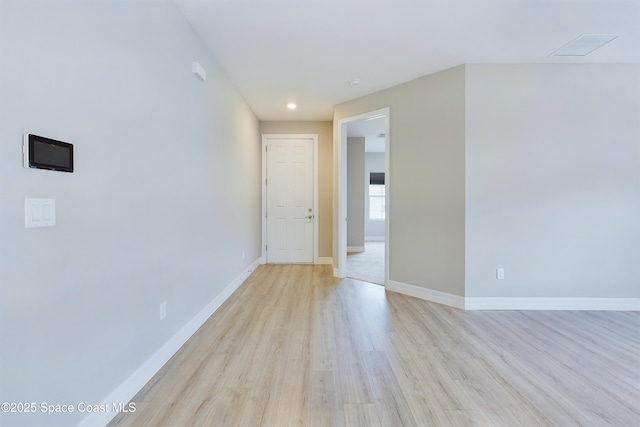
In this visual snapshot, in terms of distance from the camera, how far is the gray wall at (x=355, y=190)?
6.71 meters

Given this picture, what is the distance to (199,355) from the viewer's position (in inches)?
81.7

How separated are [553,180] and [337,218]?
8.71 ft

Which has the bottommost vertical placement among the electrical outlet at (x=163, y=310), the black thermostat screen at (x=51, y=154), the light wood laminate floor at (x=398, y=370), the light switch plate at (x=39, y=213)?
the light wood laminate floor at (x=398, y=370)

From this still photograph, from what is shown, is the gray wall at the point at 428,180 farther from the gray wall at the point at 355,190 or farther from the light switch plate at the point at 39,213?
the light switch plate at the point at 39,213

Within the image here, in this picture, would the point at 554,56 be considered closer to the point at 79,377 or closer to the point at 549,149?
the point at 549,149

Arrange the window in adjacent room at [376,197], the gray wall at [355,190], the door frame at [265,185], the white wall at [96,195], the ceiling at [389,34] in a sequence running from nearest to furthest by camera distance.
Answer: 1. the white wall at [96,195]
2. the ceiling at [389,34]
3. the door frame at [265,185]
4. the gray wall at [355,190]
5. the window in adjacent room at [376,197]

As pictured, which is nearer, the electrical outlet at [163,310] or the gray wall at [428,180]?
the electrical outlet at [163,310]

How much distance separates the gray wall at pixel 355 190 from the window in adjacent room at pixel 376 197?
2181mm

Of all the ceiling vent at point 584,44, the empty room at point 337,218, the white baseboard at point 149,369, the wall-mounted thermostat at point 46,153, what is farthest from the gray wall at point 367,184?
the wall-mounted thermostat at point 46,153

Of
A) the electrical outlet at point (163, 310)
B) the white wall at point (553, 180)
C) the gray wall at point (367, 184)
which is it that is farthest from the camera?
the gray wall at point (367, 184)

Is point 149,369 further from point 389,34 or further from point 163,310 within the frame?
point 389,34

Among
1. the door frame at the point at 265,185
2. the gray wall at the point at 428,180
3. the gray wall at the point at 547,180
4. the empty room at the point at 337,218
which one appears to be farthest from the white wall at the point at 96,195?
the gray wall at the point at 547,180

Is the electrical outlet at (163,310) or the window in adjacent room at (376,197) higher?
the window in adjacent room at (376,197)

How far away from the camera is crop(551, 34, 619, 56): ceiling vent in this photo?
2.51m
